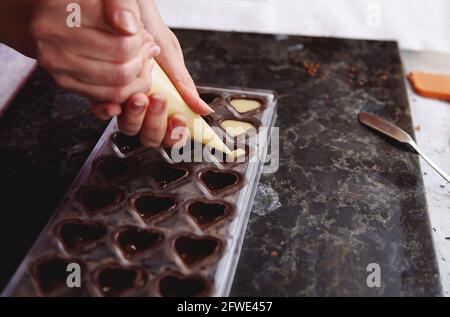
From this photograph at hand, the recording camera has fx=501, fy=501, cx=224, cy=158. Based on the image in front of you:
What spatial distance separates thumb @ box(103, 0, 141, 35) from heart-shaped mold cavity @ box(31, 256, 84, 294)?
0.60m

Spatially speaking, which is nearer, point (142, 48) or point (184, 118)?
point (142, 48)

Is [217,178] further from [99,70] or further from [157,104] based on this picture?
[99,70]

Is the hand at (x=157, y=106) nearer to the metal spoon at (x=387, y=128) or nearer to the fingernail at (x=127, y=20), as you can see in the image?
the fingernail at (x=127, y=20)

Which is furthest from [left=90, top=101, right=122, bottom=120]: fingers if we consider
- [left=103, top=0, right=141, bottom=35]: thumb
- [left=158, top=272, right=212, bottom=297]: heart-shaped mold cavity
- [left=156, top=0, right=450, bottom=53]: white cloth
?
[left=156, top=0, right=450, bottom=53]: white cloth

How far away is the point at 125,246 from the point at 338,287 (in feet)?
1.92

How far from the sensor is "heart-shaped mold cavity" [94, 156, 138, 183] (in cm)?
153

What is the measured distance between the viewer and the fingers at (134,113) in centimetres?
132

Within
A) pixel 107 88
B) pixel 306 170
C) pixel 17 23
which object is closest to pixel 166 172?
pixel 107 88

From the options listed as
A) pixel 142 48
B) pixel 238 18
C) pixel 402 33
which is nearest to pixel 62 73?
pixel 142 48

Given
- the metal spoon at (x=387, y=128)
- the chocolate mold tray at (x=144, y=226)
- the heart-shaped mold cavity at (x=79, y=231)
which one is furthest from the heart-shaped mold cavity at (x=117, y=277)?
the metal spoon at (x=387, y=128)

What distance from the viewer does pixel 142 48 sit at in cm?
128

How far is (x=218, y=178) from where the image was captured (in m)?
1.56

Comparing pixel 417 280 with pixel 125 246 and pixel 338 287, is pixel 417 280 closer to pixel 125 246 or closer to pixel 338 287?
pixel 338 287

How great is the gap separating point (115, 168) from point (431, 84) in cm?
144
